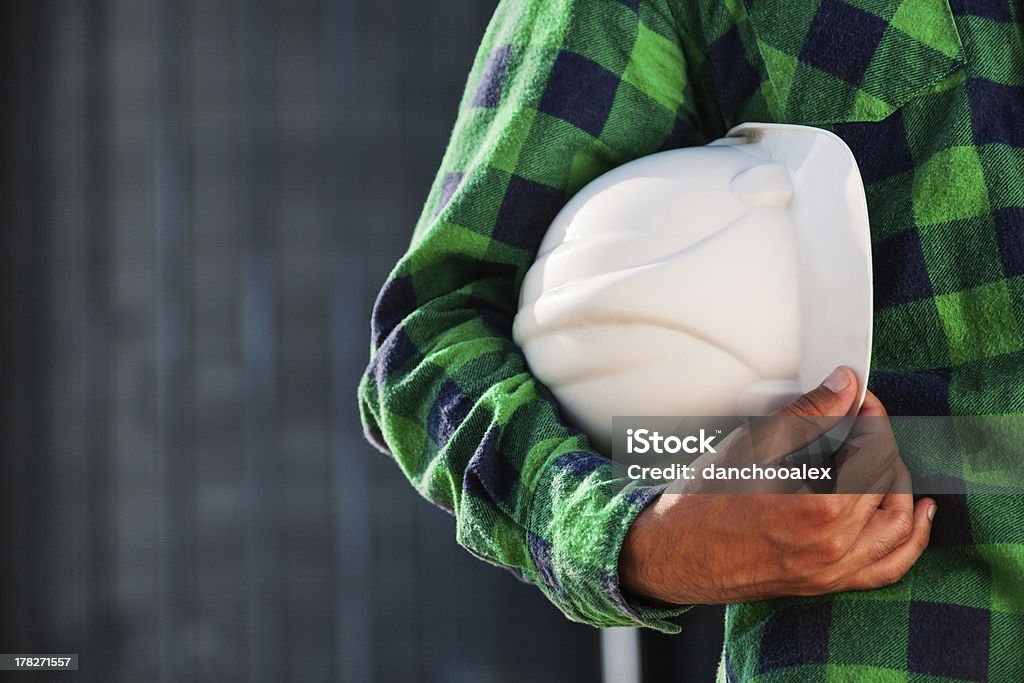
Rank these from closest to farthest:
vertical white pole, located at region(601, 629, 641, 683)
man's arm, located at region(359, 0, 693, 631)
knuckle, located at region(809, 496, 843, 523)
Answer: knuckle, located at region(809, 496, 843, 523)
man's arm, located at region(359, 0, 693, 631)
vertical white pole, located at region(601, 629, 641, 683)

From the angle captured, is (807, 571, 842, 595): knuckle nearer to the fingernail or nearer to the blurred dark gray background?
the fingernail

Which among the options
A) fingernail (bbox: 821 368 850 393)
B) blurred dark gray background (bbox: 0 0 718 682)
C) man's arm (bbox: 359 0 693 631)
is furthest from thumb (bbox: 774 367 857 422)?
blurred dark gray background (bbox: 0 0 718 682)

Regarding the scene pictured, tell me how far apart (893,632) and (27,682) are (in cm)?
204

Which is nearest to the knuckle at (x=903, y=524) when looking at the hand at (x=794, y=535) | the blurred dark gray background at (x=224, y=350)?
the hand at (x=794, y=535)

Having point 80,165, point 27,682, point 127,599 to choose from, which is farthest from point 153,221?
point 27,682

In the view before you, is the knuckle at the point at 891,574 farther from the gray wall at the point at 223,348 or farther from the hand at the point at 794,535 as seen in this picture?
the gray wall at the point at 223,348

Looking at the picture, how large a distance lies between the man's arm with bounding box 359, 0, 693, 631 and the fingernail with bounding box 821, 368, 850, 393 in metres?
0.15

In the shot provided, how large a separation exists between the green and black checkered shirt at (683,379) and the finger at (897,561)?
0.07ft

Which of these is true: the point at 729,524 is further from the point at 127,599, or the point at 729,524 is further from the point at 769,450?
the point at 127,599

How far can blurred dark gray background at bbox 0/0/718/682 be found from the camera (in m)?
2.20

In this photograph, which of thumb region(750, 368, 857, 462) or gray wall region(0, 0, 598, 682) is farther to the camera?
gray wall region(0, 0, 598, 682)

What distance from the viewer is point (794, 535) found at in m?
0.56

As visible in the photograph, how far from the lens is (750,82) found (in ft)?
2.44

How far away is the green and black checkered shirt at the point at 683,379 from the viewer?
0.61 m
